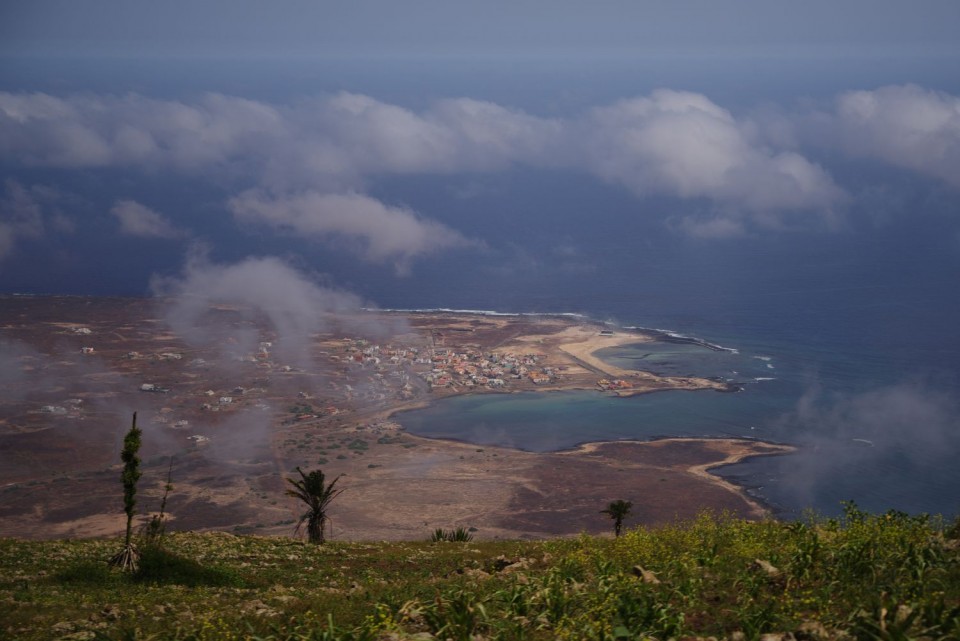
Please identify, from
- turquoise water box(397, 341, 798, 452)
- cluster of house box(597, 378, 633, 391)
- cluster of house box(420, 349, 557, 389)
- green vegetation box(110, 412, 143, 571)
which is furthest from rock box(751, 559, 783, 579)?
cluster of house box(420, 349, 557, 389)

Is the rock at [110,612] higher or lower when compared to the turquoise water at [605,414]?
lower

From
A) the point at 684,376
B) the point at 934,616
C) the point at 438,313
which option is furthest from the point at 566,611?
the point at 438,313

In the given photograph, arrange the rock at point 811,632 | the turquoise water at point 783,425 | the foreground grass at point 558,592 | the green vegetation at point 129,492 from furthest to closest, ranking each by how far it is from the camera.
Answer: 1. the turquoise water at point 783,425
2. the green vegetation at point 129,492
3. the foreground grass at point 558,592
4. the rock at point 811,632

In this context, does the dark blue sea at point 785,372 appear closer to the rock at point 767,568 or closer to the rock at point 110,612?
the rock at point 767,568

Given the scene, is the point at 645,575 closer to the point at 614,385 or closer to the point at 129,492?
the point at 129,492

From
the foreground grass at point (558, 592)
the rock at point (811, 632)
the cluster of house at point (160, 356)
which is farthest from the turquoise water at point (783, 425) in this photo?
the rock at point (811, 632)

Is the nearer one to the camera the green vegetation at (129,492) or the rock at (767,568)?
the rock at (767,568)
